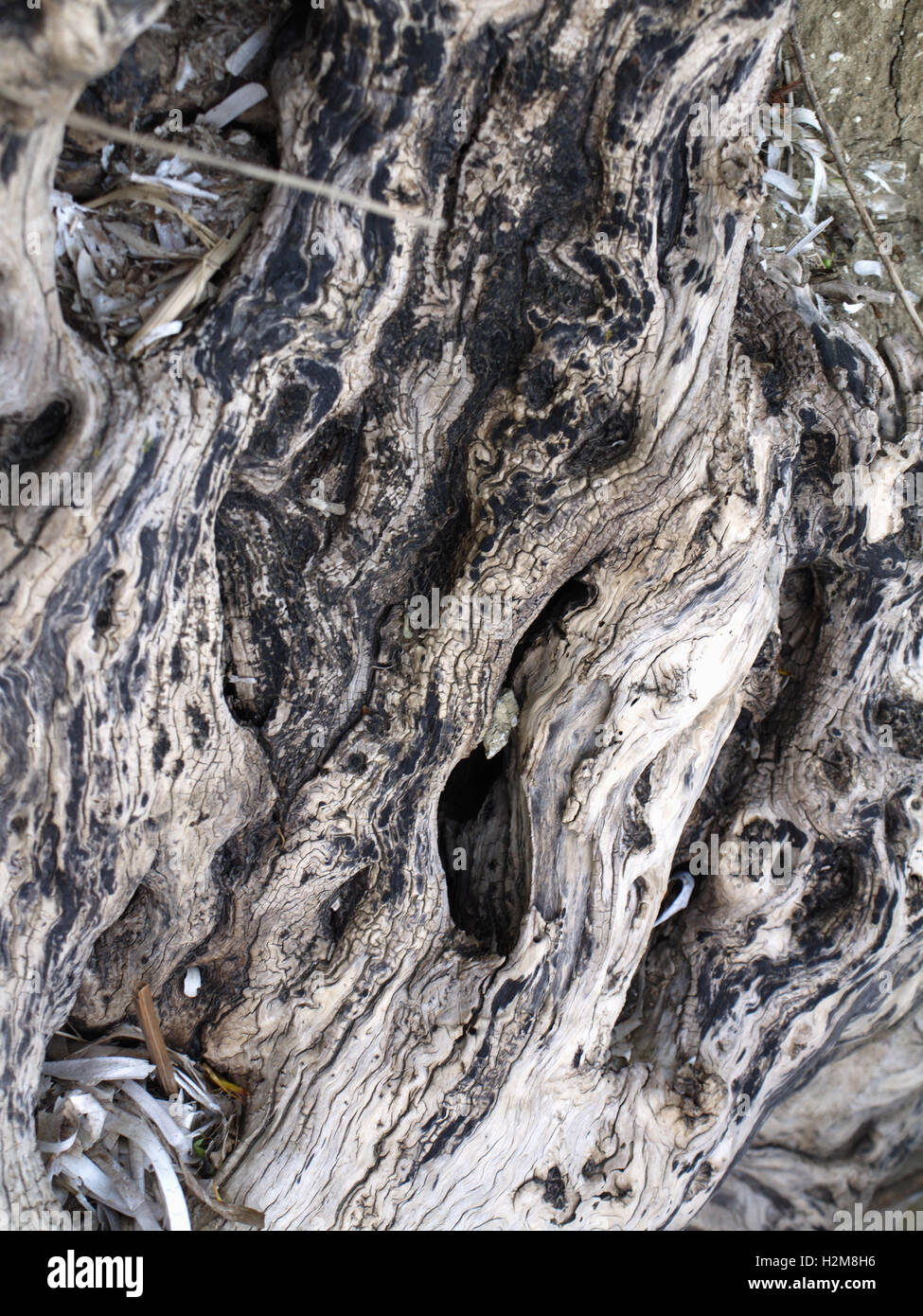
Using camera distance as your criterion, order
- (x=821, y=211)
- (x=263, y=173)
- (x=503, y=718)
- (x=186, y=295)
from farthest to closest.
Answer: (x=821, y=211) → (x=503, y=718) → (x=186, y=295) → (x=263, y=173)

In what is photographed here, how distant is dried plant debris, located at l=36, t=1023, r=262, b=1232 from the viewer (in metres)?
2.40

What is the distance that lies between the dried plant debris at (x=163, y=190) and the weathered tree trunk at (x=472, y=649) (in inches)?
3.9

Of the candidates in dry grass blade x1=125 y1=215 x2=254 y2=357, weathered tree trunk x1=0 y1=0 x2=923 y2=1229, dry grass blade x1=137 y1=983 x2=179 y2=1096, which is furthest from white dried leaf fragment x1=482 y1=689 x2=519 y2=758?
dry grass blade x1=125 y1=215 x2=254 y2=357

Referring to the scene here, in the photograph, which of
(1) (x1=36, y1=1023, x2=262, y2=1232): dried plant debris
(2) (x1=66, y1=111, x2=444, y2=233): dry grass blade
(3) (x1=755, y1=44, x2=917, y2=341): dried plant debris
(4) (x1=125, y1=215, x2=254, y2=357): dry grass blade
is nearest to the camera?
(2) (x1=66, y1=111, x2=444, y2=233): dry grass blade

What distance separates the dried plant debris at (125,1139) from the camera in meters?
2.40

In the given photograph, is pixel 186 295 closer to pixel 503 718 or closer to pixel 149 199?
pixel 149 199

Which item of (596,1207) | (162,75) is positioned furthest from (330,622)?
(596,1207)

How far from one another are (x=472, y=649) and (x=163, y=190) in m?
1.27

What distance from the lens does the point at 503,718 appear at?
2.55 m

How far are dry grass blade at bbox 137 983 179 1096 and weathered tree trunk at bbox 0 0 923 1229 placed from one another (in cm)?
6

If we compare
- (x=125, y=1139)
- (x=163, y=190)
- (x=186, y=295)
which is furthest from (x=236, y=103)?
(x=125, y=1139)

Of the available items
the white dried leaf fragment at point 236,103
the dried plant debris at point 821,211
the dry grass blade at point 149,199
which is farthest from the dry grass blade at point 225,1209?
the dried plant debris at point 821,211

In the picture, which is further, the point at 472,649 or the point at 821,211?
the point at 821,211

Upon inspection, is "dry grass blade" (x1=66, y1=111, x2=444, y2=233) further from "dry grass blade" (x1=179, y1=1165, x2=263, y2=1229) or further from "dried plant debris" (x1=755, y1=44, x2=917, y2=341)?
"dry grass blade" (x1=179, y1=1165, x2=263, y2=1229)
